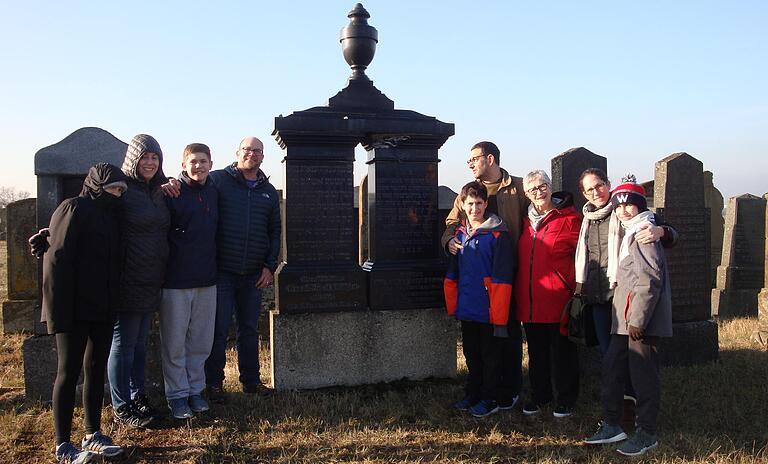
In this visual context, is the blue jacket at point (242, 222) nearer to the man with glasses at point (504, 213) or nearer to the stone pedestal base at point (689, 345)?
the man with glasses at point (504, 213)

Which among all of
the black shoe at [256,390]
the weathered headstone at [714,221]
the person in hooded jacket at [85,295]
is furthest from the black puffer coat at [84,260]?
the weathered headstone at [714,221]

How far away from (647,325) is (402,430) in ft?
5.56

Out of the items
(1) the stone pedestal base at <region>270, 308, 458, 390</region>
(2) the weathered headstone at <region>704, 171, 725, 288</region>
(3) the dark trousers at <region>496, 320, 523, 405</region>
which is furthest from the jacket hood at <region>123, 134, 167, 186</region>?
(2) the weathered headstone at <region>704, 171, 725, 288</region>

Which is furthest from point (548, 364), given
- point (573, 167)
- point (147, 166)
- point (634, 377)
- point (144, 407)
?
point (147, 166)

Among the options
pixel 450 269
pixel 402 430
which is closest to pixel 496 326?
pixel 450 269

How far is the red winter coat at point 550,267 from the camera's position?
14.2 feet

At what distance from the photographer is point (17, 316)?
775 centimetres

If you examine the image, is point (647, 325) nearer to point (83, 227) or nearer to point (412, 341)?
point (412, 341)

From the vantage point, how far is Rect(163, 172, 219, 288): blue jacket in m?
4.28

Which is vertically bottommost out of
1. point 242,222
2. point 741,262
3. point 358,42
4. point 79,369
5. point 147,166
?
point 79,369

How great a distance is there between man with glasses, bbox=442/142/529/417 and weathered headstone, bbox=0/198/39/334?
5405mm

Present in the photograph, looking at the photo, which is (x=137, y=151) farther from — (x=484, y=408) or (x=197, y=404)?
(x=484, y=408)

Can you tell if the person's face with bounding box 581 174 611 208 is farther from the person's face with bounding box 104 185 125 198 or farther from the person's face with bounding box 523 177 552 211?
the person's face with bounding box 104 185 125 198

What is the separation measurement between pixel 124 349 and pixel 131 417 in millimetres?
491
